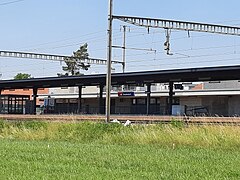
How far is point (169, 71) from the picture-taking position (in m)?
57.7

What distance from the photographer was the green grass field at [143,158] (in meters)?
11.1

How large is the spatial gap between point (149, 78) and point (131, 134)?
128ft

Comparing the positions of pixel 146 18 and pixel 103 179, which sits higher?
pixel 146 18

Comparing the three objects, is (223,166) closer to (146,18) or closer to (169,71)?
(146,18)

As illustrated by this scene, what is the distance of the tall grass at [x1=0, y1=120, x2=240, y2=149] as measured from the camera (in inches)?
787

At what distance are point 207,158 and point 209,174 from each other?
3311mm

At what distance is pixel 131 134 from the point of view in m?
23.5

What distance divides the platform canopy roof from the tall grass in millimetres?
26463

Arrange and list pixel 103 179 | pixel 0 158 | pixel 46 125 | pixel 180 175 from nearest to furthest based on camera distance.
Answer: pixel 103 179
pixel 180 175
pixel 0 158
pixel 46 125

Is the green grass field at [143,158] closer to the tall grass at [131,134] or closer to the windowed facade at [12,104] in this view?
the tall grass at [131,134]

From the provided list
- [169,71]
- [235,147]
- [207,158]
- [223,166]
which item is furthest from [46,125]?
[169,71]

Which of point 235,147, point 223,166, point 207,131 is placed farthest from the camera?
point 207,131

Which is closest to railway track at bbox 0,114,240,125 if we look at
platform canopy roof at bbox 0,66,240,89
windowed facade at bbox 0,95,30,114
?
platform canopy roof at bbox 0,66,240,89

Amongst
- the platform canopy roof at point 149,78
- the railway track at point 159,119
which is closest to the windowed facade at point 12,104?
the platform canopy roof at point 149,78
